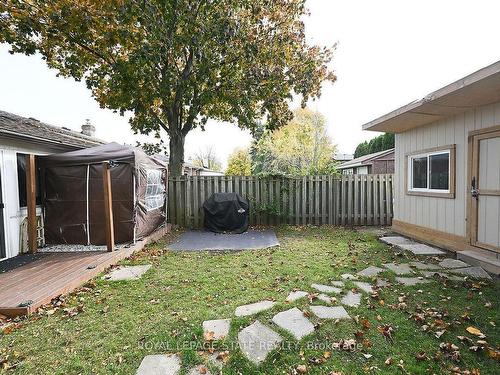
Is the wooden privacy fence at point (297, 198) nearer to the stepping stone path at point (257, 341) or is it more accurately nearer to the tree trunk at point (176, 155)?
the tree trunk at point (176, 155)

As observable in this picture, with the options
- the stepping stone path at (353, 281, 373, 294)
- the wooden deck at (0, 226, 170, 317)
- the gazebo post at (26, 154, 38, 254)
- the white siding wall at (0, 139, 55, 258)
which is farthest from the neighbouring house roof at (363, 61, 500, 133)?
the white siding wall at (0, 139, 55, 258)

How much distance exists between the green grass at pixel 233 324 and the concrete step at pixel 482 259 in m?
0.72

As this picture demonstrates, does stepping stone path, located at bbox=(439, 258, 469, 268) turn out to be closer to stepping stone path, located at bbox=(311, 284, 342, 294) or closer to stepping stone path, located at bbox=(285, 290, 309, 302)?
stepping stone path, located at bbox=(311, 284, 342, 294)

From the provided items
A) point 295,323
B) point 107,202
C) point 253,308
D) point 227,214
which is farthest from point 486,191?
point 107,202

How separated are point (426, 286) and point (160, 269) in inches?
160

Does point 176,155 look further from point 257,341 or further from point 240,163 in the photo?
point 240,163

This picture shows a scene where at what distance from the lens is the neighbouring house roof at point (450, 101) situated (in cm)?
358

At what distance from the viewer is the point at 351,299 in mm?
3213

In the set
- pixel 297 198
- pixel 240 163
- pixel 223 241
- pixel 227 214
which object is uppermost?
pixel 240 163

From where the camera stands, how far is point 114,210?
19.4ft

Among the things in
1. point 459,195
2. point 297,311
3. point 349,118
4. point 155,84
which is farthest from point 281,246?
point 349,118

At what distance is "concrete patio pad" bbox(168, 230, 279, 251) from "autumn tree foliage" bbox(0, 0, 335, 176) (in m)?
3.13

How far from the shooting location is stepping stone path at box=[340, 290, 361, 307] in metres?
3.09

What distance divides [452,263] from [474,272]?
486mm
